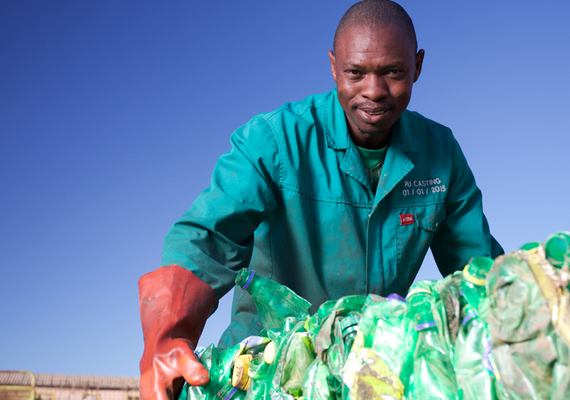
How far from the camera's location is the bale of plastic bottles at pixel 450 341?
23.3 inches

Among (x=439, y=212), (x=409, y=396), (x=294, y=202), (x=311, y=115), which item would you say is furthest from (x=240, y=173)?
(x=409, y=396)

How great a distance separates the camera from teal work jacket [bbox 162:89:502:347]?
5.09ft

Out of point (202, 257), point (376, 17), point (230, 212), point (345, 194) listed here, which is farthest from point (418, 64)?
point (202, 257)

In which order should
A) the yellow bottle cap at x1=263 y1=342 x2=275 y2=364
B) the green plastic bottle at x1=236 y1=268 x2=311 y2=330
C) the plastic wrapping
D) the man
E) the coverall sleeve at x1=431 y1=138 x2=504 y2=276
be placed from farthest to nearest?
the coverall sleeve at x1=431 y1=138 x2=504 y2=276, the man, the green plastic bottle at x1=236 y1=268 x2=311 y2=330, the yellow bottle cap at x1=263 y1=342 x2=275 y2=364, the plastic wrapping

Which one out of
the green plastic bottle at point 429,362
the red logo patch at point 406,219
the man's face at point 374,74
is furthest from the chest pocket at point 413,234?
the green plastic bottle at point 429,362

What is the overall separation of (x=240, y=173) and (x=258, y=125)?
7.7 inches

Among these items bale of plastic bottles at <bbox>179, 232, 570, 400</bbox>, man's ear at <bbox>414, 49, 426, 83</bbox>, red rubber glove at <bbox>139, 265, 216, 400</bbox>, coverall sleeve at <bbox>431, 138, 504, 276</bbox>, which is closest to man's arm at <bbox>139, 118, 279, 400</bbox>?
red rubber glove at <bbox>139, 265, 216, 400</bbox>

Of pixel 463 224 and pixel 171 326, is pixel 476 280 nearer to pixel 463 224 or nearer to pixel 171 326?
pixel 171 326

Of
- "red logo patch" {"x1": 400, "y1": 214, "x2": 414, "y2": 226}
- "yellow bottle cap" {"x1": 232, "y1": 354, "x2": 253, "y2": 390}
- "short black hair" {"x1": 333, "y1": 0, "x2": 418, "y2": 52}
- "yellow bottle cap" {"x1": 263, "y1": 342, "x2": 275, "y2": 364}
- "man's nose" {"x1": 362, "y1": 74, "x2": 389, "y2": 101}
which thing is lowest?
"yellow bottle cap" {"x1": 232, "y1": 354, "x2": 253, "y2": 390}

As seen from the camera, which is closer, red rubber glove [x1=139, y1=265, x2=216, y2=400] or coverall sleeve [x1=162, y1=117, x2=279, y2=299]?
red rubber glove [x1=139, y1=265, x2=216, y2=400]

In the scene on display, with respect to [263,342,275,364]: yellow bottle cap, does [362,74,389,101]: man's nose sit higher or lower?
higher

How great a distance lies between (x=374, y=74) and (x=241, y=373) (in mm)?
936

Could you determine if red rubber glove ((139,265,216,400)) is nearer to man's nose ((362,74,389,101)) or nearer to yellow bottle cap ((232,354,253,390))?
yellow bottle cap ((232,354,253,390))

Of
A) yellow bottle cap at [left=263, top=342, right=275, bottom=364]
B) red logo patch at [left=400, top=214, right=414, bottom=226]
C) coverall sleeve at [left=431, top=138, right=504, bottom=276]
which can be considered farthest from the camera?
coverall sleeve at [left=431, top=138, right=504, bottom=276]
